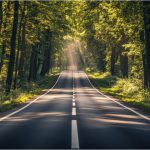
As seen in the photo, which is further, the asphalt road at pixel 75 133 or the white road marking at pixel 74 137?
the asphalt road at pixel 75 133

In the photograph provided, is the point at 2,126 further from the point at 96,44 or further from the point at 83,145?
the point at 96,44

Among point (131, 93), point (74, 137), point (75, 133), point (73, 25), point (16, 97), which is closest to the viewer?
point (74, 137)

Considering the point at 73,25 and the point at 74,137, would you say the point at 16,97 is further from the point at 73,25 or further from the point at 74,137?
the point at 73,25

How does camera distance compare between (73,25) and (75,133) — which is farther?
(73,25)

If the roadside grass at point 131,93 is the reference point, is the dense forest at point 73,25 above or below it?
above

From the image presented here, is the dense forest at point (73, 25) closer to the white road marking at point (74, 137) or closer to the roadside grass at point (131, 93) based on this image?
the roadside grass at point (131, 93)

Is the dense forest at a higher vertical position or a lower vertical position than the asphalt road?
higher

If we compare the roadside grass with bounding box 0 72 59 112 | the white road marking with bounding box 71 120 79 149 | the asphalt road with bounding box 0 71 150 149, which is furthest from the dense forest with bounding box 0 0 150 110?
the white road marking with bounding box 71 120 79 149

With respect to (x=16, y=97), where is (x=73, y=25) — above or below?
above

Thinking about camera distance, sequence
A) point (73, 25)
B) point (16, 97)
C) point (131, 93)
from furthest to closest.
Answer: point (73, 25), point (131, 93), point (16, 97)

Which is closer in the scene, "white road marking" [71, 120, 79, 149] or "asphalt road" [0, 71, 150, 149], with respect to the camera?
"white road marking" [71, 120, 79, 149]

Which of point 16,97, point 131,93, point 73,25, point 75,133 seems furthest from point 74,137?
point 73,25

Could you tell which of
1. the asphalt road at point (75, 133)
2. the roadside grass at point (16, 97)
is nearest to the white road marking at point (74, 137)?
the asphalt road at point (75, 133)

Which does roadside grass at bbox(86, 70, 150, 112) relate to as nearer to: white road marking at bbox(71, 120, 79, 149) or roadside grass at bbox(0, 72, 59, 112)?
roadside grass at bbox(0, 72, 59, 112)
